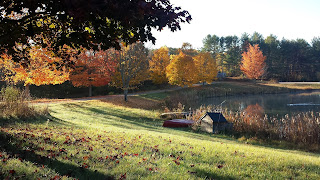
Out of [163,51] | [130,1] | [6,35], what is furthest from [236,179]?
[163,51]

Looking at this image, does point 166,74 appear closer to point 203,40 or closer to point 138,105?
point 138,105

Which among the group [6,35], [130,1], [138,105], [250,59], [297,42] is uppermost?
[297,42]

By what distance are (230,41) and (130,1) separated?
81804 millimetres

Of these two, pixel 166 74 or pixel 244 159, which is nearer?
pixel 244 159

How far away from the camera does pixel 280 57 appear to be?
250 feet

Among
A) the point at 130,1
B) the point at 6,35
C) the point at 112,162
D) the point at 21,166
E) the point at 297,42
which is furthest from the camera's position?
the point at 297,42

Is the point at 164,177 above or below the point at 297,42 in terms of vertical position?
below

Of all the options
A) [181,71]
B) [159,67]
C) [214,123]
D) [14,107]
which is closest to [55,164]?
[14,107]

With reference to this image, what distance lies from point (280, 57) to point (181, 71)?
47.2 metres

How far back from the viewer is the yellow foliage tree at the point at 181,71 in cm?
4138

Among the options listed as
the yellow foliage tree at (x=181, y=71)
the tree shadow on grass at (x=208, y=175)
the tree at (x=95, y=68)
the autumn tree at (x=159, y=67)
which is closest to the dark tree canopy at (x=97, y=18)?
the tree shadow on grass at (x=208, y=175)

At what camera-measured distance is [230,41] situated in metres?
81.6

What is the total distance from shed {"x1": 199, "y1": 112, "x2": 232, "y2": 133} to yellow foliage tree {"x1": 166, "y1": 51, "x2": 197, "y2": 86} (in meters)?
26.1

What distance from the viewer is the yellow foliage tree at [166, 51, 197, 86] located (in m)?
41.4
